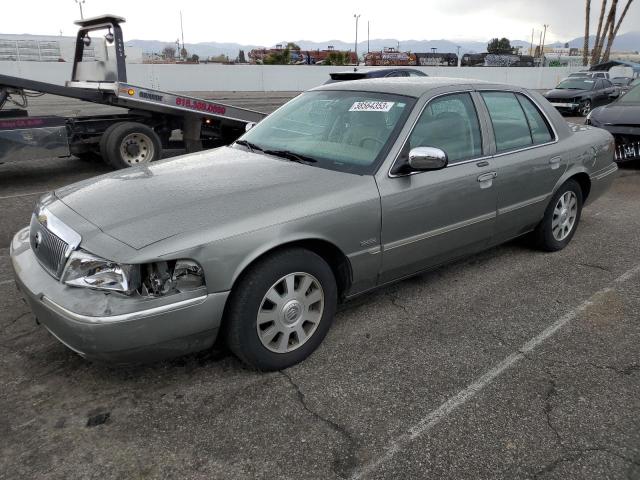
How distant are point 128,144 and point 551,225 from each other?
6.41 metres

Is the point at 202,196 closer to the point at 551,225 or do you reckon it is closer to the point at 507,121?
the point at 507,121

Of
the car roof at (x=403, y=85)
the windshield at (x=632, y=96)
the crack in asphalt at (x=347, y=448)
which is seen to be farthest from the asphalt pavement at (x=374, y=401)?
the windshield at (x=632, y=96)

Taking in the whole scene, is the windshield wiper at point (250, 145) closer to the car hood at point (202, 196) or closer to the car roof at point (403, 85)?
the car hood at point (202, 196)

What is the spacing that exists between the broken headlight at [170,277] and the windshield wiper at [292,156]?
1.25m

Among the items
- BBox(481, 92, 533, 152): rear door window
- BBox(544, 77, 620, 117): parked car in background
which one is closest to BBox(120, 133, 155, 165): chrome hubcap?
BBox(481, 92, 533, 152): rear door window

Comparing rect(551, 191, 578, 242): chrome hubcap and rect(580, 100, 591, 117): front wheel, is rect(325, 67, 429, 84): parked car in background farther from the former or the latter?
rect(551, 191, 578, 242): chrome hubcap

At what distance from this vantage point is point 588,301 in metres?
3.99

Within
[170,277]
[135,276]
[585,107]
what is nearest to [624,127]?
[170,277]

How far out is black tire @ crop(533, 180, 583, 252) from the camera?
4.76 m

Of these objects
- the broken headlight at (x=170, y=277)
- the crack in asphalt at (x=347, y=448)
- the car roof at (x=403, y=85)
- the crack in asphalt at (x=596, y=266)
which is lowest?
the crack in asphalt at (x=347, y=448)

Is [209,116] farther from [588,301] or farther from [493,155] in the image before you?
[588,301]

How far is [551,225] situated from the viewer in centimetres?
484

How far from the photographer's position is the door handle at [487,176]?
386cm

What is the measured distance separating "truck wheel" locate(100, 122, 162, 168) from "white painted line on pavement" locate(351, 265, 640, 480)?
6662 mm
